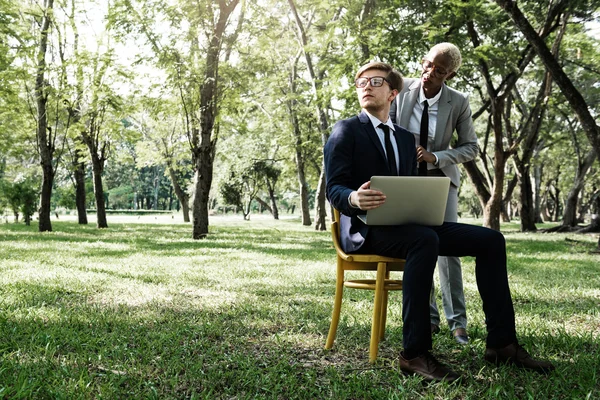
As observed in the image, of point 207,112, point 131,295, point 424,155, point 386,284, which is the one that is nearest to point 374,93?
A: point 424,155

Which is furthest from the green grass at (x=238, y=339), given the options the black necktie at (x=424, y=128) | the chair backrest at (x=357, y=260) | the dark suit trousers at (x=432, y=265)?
the black necktie at (x=424, y=128)

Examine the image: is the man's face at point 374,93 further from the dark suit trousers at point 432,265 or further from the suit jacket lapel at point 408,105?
the dark suit trousers at point 432,265

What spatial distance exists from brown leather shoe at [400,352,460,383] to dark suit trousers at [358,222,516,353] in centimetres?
6

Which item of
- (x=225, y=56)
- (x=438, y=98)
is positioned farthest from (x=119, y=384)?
(x=225, y=56)

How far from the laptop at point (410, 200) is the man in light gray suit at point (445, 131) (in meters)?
0.76

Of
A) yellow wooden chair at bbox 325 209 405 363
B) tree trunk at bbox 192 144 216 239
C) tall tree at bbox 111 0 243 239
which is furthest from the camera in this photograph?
tree trunk at bbox 192 144 216 239

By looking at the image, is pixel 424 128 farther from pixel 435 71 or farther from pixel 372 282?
pixel 372 282

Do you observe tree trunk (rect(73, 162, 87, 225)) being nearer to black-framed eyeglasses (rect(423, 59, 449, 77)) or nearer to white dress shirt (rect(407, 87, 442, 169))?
white dress shirt (rect(407, 87, 442, 169))

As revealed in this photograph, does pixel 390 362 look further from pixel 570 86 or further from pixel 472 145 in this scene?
pixel 570 86

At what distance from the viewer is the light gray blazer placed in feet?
12.6

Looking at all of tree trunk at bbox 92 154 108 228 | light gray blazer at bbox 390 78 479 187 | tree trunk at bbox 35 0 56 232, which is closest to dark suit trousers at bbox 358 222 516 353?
light gray blazer at bbox 390 78 479 187

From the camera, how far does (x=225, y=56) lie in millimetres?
17047

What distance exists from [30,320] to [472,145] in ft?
12.6

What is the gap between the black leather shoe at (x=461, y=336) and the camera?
3.65m
